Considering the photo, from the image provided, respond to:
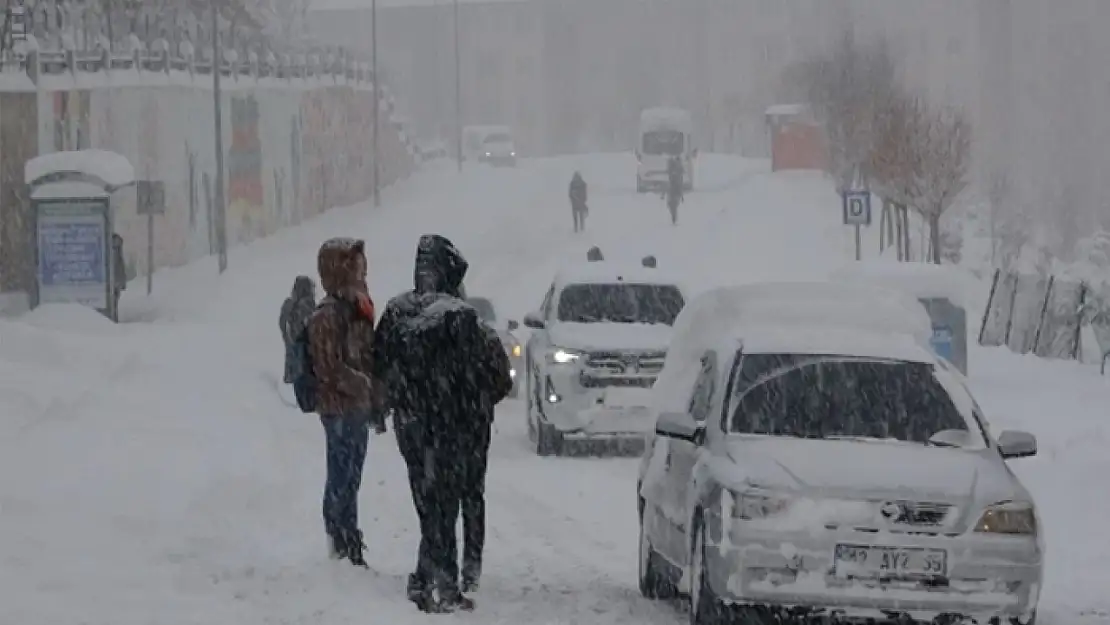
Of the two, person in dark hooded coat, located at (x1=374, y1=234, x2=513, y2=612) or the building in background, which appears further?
the building in background

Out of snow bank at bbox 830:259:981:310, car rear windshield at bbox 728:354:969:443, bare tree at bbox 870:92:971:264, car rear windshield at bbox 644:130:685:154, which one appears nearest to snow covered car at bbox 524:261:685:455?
snow bank at bbox 830:259:981:310

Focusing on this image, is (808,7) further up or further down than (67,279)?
further up

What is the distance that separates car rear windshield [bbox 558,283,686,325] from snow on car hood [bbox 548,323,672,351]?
13.1 inches

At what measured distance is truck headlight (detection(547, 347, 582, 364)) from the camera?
59.9ft

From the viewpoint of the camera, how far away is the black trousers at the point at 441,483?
368 inches

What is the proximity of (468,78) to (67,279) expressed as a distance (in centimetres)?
9259

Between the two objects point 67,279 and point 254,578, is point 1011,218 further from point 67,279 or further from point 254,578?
point 254,578

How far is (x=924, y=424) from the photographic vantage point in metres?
9.43

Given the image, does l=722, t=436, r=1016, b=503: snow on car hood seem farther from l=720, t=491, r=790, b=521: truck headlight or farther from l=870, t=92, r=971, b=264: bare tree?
l=870, t=92, r=971, b=264: bare tree

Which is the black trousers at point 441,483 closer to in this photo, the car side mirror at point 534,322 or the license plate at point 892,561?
the license plate at point 892,561

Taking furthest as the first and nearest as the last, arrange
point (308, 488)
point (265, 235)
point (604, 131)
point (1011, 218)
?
1. point (604, 131)
2. point (1011, 218)
3. point (265, 235)
4. point (308, 488)

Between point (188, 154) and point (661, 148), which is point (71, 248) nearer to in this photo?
point (188, 154)

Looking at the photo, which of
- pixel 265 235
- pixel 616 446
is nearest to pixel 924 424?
pixel 616 446

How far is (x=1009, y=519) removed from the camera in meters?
8.64
